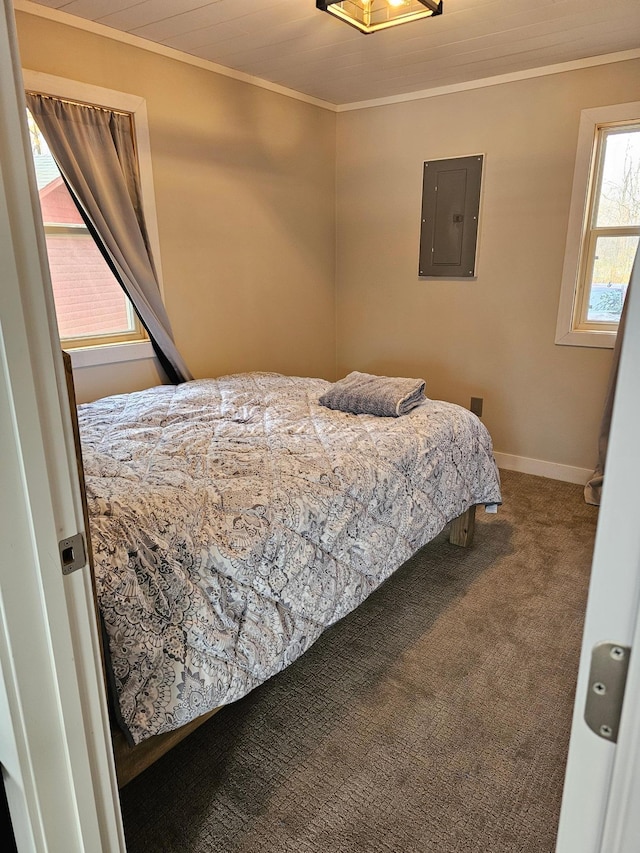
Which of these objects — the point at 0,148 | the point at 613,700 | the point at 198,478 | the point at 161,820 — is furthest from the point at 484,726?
the point at 0,148

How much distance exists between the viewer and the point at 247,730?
1786mm

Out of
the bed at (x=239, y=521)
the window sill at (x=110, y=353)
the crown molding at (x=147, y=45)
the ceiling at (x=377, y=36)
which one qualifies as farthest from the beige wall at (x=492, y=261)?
the window sill at (x=110, y=353)

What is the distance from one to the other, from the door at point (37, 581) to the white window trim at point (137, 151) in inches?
88.5

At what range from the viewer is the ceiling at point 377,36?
8.16ft

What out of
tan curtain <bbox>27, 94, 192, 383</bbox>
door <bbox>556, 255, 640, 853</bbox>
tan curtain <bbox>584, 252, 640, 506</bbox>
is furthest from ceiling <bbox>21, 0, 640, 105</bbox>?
door <bbox>556, 255, 640, 853</bbox>

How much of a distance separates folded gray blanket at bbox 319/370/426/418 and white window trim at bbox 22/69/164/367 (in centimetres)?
116

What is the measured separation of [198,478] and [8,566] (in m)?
1.00

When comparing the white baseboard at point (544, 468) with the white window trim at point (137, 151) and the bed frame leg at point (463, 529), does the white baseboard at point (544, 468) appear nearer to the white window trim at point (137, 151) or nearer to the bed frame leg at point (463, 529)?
Result: the bed frame leg at point (463, 529)

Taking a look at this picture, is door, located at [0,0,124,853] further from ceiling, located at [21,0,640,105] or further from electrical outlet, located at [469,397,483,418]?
electrical outlet, located at [469,397,483,418]

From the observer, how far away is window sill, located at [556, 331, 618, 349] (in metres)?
3.37

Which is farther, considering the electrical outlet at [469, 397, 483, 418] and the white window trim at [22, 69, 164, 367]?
the electrical outlet at [469, 397, 483, 418]

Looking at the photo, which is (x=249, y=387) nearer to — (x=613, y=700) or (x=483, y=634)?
(x=483, y=634)

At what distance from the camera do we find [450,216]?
12.5ft

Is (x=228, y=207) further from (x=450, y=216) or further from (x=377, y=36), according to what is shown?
(x=450, y=216)
